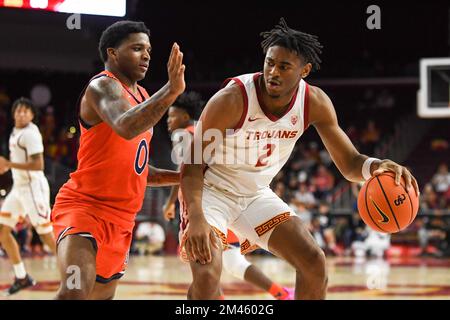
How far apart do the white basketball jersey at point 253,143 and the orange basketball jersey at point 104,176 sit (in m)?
0.52

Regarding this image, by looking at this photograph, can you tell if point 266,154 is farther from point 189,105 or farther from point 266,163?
point 189,105

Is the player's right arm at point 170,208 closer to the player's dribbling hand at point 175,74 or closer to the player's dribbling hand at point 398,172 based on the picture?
the player's dribbling hand at point 398,172

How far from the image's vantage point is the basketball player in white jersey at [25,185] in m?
7.55

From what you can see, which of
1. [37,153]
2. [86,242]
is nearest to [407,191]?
[86,242]

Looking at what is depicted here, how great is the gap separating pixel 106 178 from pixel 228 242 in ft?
5.95

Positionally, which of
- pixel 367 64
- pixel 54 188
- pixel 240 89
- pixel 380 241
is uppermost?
pixel 367 64

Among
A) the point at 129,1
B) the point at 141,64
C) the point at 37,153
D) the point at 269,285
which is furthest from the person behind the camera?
the point at 129,1

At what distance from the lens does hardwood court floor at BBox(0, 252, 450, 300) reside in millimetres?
7215

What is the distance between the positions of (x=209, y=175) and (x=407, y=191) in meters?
1.16

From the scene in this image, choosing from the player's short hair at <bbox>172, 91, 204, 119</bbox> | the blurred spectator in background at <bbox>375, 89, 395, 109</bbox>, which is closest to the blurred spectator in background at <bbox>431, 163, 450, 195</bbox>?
the blurred spectator in background at <bbox>375, 89, 395, 109</bbox>

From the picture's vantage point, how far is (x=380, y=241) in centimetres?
1406

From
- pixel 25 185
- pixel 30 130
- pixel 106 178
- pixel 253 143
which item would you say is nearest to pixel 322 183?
pixel 25 185

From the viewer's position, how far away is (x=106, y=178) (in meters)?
3.96

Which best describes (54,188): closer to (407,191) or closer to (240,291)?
(240,291)
